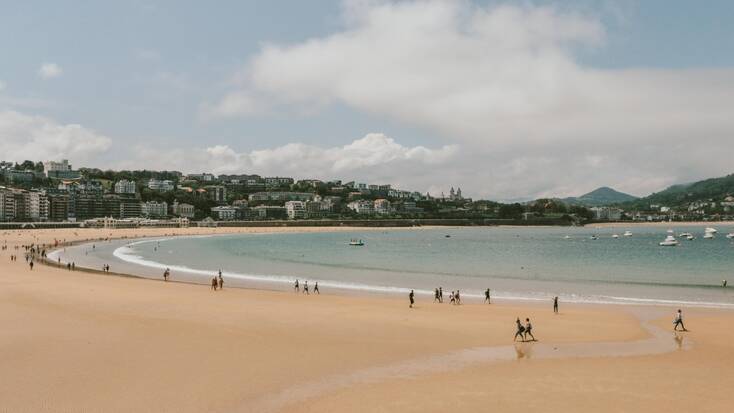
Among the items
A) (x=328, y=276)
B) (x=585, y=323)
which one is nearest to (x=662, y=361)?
(x=585, y=323)

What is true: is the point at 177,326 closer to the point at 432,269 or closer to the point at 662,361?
the point at 662,361

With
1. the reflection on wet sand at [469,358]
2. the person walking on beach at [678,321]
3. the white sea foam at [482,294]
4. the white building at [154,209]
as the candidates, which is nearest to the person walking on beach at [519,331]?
the reflection on wet sand at [469,358]

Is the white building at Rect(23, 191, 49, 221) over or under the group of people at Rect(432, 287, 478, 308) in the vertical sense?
over

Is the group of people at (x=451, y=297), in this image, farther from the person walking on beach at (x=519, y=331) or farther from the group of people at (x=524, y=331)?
the person walking on beach at (x=519, y=331)

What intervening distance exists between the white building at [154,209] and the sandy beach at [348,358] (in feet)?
585

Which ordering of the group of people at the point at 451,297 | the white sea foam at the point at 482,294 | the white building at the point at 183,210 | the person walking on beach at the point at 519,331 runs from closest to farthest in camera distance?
1. the person walking on beach at the point at 519,331
2. the group of people at the point at 451,297
3. the white sea foam at the point at 482,294
4. the white building at the point at 183,210

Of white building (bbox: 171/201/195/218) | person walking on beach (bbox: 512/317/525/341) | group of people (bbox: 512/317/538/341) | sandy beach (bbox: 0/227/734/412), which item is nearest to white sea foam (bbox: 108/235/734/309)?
sandy beach (bbox: 0/227/734/412)

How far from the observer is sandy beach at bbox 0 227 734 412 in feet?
36.3

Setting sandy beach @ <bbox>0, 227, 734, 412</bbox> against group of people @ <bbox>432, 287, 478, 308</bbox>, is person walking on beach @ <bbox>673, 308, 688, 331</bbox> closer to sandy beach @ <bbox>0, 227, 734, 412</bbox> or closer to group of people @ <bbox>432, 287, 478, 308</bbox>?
sandy beach @ <bbox>0, 227, 734, 412</bbox>

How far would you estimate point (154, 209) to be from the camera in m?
195

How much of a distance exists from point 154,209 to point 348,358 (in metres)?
195

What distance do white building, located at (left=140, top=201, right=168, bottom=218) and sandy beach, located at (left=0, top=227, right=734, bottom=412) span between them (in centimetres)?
17826

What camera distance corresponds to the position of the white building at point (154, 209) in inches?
7549

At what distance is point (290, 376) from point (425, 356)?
401 cm
